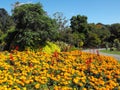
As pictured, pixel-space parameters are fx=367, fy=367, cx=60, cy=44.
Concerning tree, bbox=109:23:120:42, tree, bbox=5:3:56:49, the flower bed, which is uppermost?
tree, bbox=109:23:120:42

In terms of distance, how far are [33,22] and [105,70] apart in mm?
11744

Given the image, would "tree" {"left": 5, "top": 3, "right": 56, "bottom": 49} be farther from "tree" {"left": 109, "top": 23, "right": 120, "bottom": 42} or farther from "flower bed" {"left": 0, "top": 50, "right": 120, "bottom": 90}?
"tree" {"left": 109, "top": 23, "right": 120, "bottom": 42}

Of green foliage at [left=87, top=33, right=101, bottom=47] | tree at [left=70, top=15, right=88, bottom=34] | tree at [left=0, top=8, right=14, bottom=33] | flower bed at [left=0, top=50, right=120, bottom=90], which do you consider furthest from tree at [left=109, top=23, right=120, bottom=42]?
flower bed at [left=0, top=50, right=120, bottom=90]

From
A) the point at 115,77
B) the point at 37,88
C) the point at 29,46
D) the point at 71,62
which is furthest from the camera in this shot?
the point at 29,46

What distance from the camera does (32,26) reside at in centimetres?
2095

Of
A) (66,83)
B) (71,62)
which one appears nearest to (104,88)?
(66,83)

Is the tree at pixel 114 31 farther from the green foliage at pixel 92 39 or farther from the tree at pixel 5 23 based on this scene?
the tree at pixel 5 23

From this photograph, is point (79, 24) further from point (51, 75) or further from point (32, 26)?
point (51, 75)

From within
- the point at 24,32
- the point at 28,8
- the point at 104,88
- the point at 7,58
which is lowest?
the point at 104,88

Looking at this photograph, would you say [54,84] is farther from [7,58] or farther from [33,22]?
[33,22]

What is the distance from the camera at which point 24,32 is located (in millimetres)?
20391

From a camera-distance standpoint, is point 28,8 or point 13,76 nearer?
point 13,76

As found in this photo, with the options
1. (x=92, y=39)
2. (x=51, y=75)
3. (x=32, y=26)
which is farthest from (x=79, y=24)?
(x=51, y=75)

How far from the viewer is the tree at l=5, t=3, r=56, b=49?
66.2 feet
